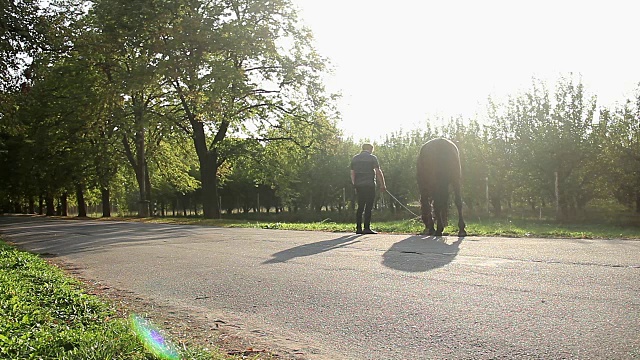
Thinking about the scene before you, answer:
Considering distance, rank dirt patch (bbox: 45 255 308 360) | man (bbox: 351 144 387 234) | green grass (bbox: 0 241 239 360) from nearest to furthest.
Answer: green grass (bbox: 0 241 239 360) < dirt patch (bbox: 45 255 308 360) < man (bbox: 351 144 387 234)

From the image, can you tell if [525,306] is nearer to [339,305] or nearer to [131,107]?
[339,305]

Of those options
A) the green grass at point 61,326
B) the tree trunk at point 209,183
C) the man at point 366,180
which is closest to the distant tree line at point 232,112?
the tree trunk at point 209,183

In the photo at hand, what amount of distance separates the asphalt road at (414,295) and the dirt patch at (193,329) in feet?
0.32

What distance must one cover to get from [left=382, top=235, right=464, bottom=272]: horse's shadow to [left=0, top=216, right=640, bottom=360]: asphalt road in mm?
16

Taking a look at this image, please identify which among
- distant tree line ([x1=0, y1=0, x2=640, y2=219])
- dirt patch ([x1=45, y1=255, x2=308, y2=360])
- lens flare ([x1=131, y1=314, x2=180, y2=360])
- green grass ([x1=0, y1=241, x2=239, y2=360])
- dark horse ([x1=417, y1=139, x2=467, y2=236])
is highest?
distant tree line ([x1=0, y1=0, x2=640, y2=219])

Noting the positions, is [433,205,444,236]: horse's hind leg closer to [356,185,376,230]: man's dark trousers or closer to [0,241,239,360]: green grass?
[356,185,376,230]: man's dark trousers

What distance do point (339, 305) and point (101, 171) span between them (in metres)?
38.8

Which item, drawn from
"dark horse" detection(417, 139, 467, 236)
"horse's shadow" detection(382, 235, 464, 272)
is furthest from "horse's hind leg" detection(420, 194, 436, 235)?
"horse's shadow" detection(382, 235, 464, 272)

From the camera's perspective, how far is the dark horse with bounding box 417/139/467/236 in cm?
1173

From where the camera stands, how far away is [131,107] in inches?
1168

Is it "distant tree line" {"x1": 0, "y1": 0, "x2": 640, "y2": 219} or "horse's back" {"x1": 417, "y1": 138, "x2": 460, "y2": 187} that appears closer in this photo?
"horse's back" {"x1": 417, "y1": 138, "x2": 460, "y2": 187}

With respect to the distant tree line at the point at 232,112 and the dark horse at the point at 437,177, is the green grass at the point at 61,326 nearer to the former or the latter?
the dark horse at the point at 437,177

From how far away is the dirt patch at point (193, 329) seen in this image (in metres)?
3.88

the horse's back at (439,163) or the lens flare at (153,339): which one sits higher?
the horse's back at (439,163)
